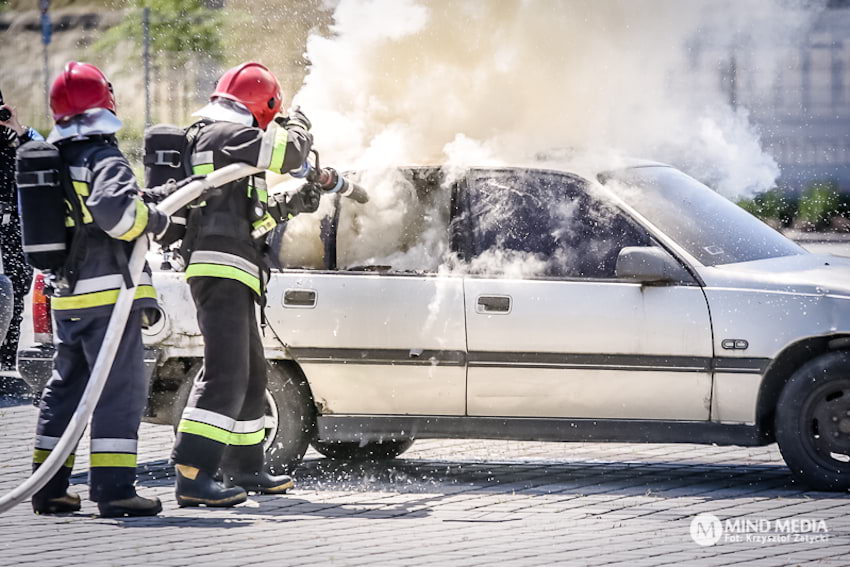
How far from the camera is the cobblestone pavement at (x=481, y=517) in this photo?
587 cm

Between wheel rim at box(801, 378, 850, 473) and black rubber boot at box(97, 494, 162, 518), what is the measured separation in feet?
10.2

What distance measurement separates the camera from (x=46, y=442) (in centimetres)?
673

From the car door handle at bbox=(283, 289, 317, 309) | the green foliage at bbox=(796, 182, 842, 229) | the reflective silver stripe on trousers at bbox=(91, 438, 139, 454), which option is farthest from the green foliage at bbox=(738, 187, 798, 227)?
the reflective silver stripe on trousers at bbox=(91, 438, 139, 454)

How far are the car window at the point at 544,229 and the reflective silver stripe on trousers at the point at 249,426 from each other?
51.8 inches

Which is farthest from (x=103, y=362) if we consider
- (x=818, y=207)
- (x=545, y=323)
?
(x=818, y=207)

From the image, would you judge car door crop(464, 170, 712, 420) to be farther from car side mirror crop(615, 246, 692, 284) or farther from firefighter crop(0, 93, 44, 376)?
firefighter crop(0, 93, 44, 376)

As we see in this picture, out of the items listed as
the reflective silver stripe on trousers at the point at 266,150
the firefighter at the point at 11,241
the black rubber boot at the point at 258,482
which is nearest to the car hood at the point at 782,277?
the reflective silver stripe on trousers at the point at 266,150

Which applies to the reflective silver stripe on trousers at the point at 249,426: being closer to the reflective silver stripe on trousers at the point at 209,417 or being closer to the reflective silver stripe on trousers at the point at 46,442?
the reflective silver stripe on trousers at the point at 209,417

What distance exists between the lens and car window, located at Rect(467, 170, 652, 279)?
7.44 meters

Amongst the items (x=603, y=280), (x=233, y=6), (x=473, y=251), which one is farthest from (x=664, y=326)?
(x=233, y=6)

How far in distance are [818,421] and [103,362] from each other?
338cm

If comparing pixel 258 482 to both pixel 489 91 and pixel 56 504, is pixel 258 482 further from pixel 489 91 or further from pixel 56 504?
pixel 489 91

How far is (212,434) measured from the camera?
22.9 ft

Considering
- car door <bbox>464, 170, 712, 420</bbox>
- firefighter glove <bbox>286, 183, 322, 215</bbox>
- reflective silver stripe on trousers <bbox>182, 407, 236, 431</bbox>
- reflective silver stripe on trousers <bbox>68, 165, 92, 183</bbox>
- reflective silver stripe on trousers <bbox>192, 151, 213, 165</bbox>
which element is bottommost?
reflective silver stripe on trousers <bbox>182, 407, 236, 431</bbox>
